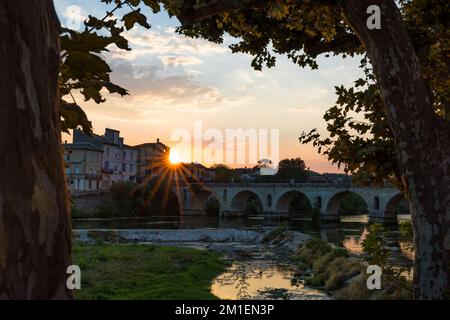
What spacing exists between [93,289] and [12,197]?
18.6m

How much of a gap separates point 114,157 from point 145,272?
6406cm

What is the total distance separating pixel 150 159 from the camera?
3740 inches

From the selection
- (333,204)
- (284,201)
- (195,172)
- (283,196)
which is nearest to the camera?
(333,204)

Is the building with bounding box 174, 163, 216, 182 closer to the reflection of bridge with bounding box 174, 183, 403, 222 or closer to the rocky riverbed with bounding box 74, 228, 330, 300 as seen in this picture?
the reflection of bridge with bounding box 174, 183, 403, 222

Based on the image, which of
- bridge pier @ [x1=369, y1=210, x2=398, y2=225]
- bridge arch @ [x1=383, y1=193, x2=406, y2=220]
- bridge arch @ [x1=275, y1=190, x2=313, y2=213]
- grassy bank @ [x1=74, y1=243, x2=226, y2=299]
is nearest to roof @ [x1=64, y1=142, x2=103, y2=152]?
bridge arch @ [x1=275, y1=190, x2=313, y2=213]

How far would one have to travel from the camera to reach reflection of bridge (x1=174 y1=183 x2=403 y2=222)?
66625 millimetres

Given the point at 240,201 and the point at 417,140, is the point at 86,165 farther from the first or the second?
the point at 417,140

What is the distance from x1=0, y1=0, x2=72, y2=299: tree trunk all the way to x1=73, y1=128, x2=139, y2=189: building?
78.0m

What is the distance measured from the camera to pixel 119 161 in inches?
3423

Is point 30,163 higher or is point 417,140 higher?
point 417,140

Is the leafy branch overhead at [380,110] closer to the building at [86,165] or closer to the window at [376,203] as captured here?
the window at [376,203]

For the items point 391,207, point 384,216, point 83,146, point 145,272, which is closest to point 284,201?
point 384,216
